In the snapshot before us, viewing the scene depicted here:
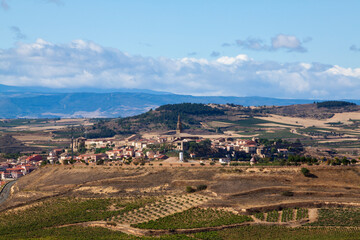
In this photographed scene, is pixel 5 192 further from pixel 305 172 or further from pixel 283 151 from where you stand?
pixel 283 151

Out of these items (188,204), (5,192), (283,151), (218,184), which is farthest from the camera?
(283,151)

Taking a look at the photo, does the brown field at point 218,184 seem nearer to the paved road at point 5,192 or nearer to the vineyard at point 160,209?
the paved road at point 5,192

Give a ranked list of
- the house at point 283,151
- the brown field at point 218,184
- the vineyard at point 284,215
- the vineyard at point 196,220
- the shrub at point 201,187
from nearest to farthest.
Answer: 1. the vineyard at point 196,220
2. the vineyard at point 284,215
3. the brown field at point 218,184
4. the shrub at point 201,187
5. the house at point 283,151

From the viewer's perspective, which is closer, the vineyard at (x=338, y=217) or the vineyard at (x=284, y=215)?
the vineyard at (x=338, y=217)

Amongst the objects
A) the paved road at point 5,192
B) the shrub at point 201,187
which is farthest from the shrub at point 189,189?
the paved road at point 5,192

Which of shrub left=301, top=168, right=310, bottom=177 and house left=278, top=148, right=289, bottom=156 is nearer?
shrub left=301, top=168, right=310, bottom=177

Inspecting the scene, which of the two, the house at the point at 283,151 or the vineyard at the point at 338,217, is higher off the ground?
the house at the point at 283,151

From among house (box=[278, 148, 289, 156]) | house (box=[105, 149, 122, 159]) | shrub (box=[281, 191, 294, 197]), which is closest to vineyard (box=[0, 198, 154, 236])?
shrub (box=[281, 191, 294, 197])

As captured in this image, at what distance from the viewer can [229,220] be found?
236ft

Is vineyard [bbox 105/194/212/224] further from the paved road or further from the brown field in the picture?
the paved road

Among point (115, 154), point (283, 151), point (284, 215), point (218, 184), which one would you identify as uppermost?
point (218, 184)

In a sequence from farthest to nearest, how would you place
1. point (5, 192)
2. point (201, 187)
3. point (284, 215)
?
1. point (5, 192)
2. point (201, 187)
3. point (284, 215)

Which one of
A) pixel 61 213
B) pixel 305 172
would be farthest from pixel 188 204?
pixel 305 172

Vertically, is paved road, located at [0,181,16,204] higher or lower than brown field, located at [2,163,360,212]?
lower
